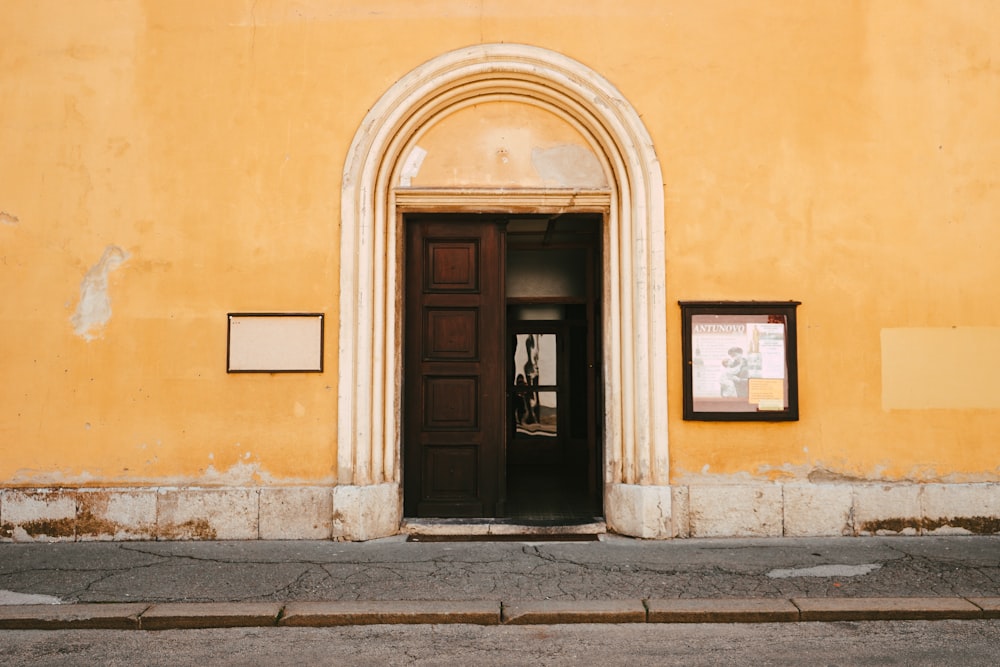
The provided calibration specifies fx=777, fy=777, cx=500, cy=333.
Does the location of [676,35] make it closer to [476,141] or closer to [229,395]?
[476,141]

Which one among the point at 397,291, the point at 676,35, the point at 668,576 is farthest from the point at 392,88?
the point at 668,576

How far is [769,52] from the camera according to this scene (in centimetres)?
693

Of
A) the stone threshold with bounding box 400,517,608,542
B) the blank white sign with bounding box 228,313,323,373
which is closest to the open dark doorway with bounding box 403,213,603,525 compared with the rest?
the stone threshold with bounding box 400,517,608,542

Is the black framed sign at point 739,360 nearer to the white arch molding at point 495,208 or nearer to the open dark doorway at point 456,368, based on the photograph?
the white arch molding at point 495,208

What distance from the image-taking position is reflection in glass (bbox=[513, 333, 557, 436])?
467 inches

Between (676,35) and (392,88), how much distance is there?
2.58 m

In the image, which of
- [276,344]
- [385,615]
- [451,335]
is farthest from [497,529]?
[276,344]

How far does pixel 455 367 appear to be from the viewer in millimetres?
7398

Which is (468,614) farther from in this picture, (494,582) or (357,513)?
(357,513)

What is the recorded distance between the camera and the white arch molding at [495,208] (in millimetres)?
6738

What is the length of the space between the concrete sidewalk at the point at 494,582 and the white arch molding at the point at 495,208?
0.51 m

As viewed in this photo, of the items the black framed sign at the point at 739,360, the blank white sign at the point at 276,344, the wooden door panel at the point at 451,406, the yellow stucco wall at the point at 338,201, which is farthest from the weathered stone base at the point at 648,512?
Result: the blank white sign at the point at 276,344

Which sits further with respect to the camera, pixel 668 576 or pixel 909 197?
pixel 909 197

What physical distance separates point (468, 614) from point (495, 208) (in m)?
3.73
